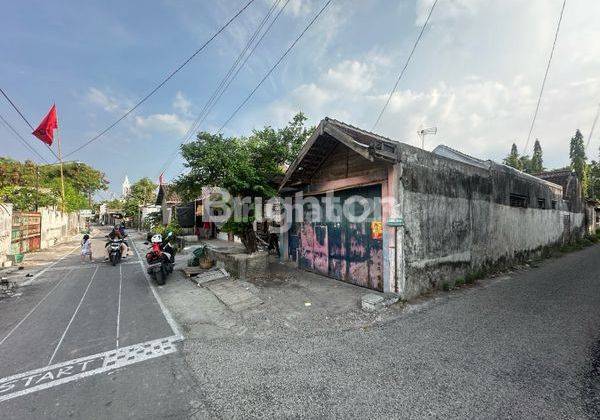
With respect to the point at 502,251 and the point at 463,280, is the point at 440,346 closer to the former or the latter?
the point at 463,280

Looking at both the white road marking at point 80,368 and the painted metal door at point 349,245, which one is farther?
the painted metal door at point 349,245

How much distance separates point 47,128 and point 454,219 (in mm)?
23176

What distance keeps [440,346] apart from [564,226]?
17.3 m

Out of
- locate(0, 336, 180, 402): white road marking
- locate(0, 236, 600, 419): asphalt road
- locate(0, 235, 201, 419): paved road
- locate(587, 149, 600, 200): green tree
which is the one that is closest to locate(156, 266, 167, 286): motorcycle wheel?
locate(0, 235, 201, 419): paved road

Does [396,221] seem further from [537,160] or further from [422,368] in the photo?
[537,160]

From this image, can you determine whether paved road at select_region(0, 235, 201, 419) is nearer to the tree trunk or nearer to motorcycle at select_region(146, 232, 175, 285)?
motorcycle at select_region(146, 232, 175, 285)

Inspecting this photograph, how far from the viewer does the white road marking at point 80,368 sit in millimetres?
3189

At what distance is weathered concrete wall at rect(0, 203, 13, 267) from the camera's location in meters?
10.2

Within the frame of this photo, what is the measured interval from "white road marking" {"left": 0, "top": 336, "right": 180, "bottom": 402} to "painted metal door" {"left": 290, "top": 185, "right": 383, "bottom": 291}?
4.57 meters

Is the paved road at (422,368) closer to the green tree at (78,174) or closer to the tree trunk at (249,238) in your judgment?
the tree trunk at (249,238)

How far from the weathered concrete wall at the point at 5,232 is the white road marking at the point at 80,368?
1010cm

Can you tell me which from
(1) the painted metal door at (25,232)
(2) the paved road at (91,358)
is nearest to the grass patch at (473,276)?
(2) the paved road at (91,358)

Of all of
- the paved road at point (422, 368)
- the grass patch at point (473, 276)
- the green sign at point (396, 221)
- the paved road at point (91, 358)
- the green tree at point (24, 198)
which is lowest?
the paved road at point (91, 358)

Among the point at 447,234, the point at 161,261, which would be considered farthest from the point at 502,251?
the point at 161,261
